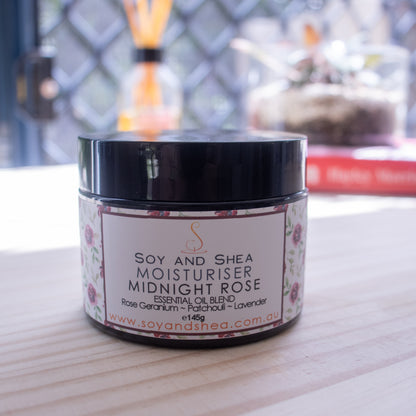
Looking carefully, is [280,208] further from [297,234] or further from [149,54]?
[149,54]

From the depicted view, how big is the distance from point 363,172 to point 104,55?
75cm

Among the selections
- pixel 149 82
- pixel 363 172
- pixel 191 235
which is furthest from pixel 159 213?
pixel 149 82

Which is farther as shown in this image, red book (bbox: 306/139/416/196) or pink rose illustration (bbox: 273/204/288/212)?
red book (bbox: 306/139/416/196)

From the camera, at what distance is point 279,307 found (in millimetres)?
243

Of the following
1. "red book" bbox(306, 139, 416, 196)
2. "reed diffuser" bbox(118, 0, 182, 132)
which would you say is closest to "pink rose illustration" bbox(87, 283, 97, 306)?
"red book" bbox(306, 139, 416, 196)

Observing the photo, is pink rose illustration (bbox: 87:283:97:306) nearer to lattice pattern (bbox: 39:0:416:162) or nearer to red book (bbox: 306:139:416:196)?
red book (bbox: 306:139:416:196)

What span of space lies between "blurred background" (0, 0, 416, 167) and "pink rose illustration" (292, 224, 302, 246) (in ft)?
2.09

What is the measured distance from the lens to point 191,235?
0.71 feet

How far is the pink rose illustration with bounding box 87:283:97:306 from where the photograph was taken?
0.25m

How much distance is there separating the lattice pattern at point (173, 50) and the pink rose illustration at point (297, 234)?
2.87 feet

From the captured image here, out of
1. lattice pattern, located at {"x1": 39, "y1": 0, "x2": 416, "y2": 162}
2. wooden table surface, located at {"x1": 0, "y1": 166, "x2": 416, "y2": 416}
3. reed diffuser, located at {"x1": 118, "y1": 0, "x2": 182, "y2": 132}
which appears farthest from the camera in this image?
lattice pattern, located at {"x1": 39, "y1": 0, "x2": 416, "y2": 162}

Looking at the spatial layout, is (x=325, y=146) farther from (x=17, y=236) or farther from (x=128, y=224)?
(x=128, y=224)

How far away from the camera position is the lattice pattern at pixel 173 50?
1.17m

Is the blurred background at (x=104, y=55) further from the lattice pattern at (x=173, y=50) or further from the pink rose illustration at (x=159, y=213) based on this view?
the pink rose illustration at (x=159, y=213)
